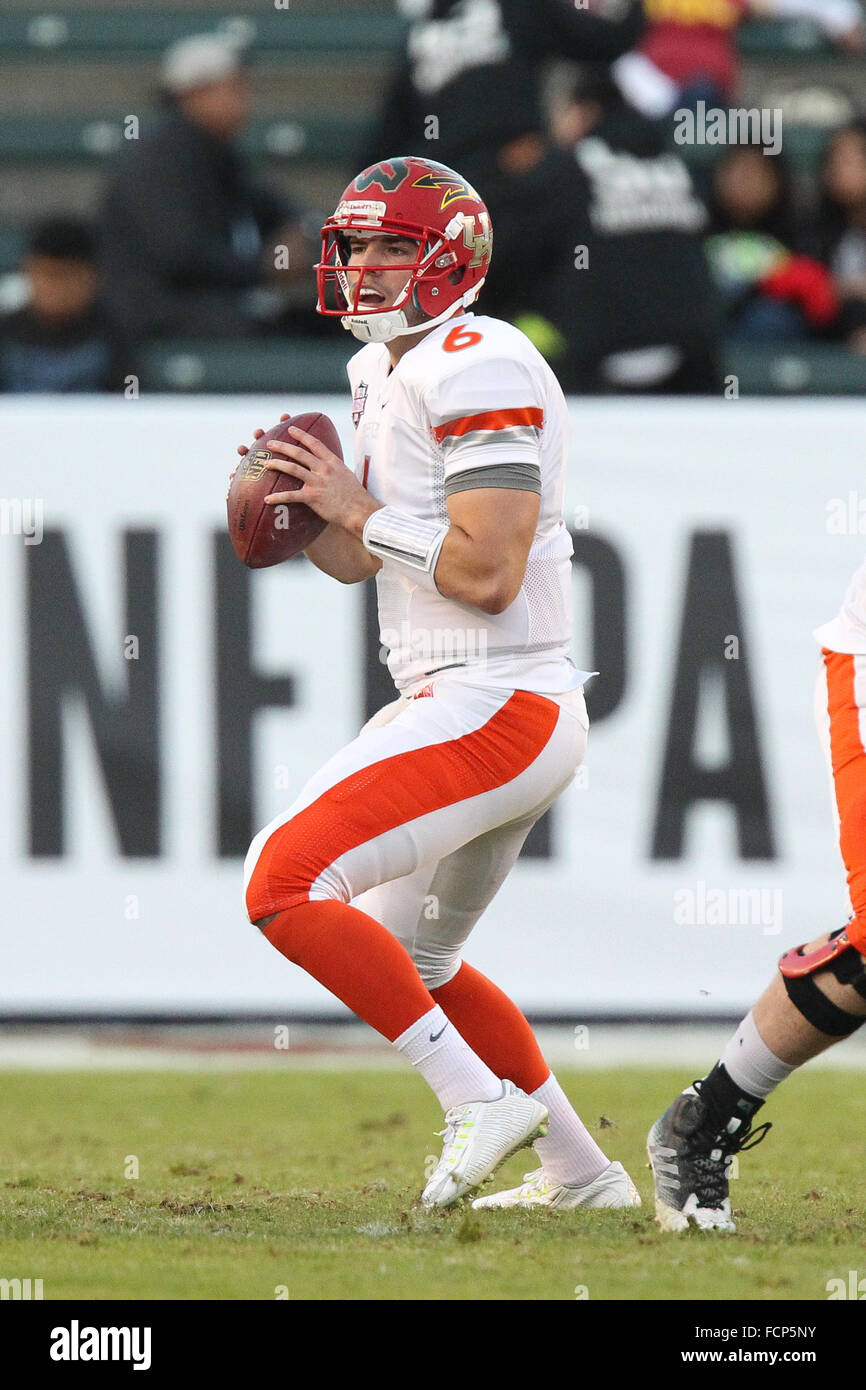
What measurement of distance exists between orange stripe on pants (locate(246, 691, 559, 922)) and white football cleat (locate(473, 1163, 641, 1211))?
0.91m

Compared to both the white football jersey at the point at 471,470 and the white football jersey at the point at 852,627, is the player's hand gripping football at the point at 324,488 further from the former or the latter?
the white football jersey at the point at 852,627

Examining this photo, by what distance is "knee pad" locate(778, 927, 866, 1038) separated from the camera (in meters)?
3.77

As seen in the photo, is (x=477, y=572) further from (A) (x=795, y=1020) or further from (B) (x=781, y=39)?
(B) (x=781, y=39)

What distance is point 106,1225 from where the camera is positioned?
397 centimetres

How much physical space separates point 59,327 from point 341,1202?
4.70 m

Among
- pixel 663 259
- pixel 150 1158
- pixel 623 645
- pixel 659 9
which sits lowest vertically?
pixel 150 1158

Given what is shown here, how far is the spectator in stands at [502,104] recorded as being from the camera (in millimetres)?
7879

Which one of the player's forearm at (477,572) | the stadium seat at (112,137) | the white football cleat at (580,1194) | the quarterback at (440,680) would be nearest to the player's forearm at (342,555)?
the quarterback at (440,680)

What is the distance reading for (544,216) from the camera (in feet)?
25.7

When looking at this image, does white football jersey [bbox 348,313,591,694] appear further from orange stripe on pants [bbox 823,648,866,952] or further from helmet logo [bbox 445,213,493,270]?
orange stripe on pants [bbox 823,648,866,952]

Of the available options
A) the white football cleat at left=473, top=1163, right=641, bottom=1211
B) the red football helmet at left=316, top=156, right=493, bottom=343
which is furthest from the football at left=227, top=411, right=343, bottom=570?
the white football cleat at left=473, top=1163, right=641, bottom=1211

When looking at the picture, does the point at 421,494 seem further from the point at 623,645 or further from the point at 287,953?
the point at 623,645
